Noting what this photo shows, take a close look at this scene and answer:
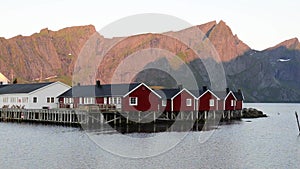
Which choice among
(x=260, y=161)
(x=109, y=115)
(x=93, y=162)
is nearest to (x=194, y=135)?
(x=109, y=115)

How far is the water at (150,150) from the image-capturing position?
3616cm

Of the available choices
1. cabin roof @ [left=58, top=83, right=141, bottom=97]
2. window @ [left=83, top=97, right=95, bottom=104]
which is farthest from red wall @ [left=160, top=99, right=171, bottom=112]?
window @ [left=83, top=97, right=95, bottom=104]

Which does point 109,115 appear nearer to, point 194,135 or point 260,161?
point 194,135

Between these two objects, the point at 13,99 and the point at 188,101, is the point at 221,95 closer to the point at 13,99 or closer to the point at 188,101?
the point at 188,101

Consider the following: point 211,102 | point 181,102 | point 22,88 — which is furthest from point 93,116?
point 211,102

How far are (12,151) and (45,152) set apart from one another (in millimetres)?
3092

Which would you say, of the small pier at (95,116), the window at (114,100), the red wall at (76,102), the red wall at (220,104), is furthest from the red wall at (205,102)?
the red wall at (76,102)

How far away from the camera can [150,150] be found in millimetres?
43281

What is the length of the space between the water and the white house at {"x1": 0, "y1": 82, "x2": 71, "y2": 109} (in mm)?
20548

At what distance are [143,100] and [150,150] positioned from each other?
100ft

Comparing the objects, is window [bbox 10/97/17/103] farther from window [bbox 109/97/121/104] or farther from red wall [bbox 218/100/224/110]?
red wall [bbox 218/100/224/110]

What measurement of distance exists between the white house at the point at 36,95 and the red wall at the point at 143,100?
16609 mm

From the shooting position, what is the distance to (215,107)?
8719cm

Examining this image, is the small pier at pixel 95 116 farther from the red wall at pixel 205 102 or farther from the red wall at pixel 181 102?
the red wall at pixel 181 102
